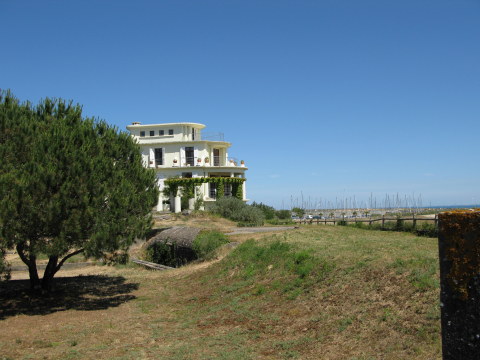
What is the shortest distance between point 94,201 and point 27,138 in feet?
10.0

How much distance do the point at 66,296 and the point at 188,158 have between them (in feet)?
116

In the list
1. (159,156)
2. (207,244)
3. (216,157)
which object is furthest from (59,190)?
(216,157)

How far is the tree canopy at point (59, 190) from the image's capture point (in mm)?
12891

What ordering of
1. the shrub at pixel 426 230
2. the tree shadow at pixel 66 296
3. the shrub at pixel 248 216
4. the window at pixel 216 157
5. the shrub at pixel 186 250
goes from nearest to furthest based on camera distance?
the tree shadow at pixel 66 296, the shrub at pixel 186 250, the shrub at pixel 426 230, the shrub at pixel 248 216, the window at pixel 216 157

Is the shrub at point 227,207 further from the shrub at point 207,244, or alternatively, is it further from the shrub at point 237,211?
the shrub at point 207,244

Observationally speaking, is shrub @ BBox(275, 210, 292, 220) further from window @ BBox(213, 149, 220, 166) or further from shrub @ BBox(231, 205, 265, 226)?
shrub @ BBox(231, 205, 265, 226)

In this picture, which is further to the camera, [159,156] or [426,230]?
[159,156]

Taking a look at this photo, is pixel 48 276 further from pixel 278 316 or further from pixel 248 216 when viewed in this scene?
pixel 248 216

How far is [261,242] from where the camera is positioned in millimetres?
18594

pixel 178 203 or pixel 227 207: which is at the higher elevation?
pixel 178 203

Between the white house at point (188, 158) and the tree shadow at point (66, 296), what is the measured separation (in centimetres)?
2806

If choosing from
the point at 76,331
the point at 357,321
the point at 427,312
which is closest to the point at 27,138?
the point at 76,331

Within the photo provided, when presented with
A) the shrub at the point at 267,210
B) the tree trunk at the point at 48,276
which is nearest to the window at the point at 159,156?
the shrub at the point at 267,210

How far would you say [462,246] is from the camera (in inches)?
147
